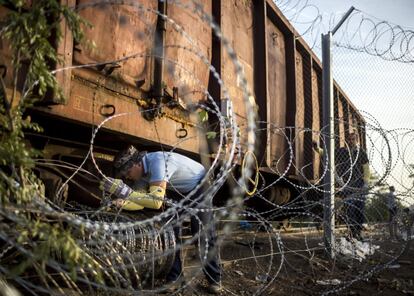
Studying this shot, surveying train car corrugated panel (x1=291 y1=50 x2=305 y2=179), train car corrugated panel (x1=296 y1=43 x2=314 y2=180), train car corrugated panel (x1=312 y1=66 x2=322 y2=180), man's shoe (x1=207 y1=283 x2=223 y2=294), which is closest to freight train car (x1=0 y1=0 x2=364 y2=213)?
train car corrugated panel (x1=291 y1=50 x2=305 y2=179)

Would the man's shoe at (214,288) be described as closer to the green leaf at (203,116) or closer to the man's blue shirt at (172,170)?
the man's blue shirt at (172,170)

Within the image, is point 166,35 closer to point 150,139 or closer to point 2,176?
point 150,139

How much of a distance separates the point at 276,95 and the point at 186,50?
335cm

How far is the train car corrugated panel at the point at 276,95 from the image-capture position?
7.32m

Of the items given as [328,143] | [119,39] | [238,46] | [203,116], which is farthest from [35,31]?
[238,46]

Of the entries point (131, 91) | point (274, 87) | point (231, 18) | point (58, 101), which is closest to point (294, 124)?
point (274, 87)

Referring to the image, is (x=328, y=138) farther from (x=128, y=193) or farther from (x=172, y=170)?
(x=128, y=193)

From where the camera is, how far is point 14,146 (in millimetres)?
1775

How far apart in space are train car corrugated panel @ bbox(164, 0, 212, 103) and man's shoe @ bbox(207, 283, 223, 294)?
77.2 inches

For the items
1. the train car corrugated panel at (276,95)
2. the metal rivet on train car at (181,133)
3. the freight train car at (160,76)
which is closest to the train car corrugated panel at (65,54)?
the freight train car at (160,76)

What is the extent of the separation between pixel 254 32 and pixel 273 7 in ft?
3.38

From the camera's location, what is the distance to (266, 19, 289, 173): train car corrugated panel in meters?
7.32

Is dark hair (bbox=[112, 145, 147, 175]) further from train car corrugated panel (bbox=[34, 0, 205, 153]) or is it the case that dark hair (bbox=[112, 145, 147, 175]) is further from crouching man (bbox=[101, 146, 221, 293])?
train car corrugated panel (bbox=[34, 0, 205, 153])

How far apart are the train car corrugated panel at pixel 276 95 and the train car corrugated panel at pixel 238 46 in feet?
2.28
